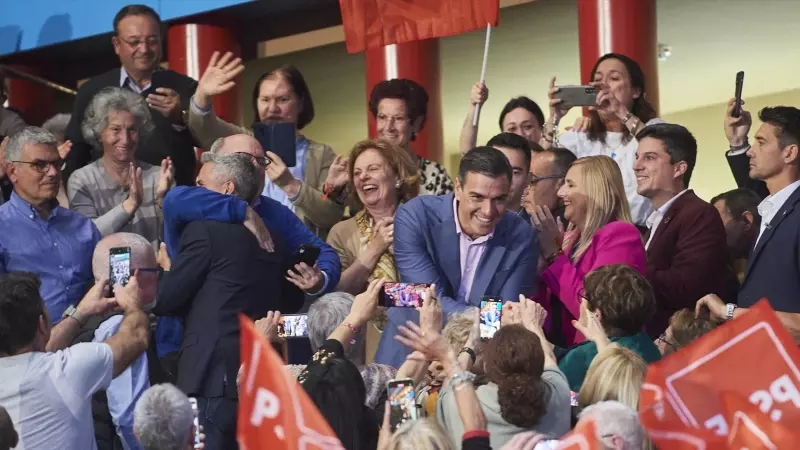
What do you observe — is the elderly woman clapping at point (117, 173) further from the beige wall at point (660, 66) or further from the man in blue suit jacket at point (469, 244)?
the beige wall at point (660, 66)

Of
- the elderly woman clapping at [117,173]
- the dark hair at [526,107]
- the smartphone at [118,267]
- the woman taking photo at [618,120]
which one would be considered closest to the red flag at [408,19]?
the dark hair at [526,107]

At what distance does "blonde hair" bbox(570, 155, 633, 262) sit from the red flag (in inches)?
62.1

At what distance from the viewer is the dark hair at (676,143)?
6785mm

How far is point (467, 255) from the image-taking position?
640cm

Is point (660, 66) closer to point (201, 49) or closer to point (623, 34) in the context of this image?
point (623, 34)

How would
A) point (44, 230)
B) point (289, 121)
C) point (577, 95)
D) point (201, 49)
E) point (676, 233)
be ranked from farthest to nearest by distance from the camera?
point (201, 49) < point (577, 95) < point (289, 121) < point (44, 230) < point (676, 233)

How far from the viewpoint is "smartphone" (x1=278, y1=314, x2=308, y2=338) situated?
555 cm

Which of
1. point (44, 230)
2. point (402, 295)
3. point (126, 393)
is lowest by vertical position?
point (126, 393)

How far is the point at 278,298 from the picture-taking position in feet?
20.1

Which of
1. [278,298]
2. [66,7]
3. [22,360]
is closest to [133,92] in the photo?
[278,298]

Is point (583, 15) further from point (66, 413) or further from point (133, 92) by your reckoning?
point (66, 413)

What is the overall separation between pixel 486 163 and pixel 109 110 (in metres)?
2.08

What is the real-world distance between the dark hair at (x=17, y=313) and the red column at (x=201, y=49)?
5.81m

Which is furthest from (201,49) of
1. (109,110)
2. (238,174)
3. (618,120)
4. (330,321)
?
(330,321)
